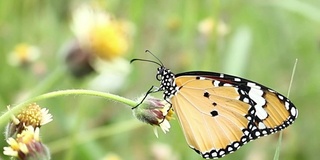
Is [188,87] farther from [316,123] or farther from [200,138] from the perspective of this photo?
[316,123]

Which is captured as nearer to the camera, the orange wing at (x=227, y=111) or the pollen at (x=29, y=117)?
the pollen at (x=29, y=117)

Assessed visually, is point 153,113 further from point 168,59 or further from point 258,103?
point 168,59

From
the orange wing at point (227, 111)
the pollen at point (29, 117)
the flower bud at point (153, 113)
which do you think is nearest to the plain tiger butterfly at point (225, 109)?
the orange wing at point (227, 111)

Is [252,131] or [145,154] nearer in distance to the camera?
[252,131]

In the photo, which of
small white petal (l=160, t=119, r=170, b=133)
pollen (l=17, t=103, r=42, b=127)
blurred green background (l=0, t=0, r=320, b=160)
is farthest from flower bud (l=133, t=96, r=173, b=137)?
blurred green background (l=0, t=0, r=320, b=160)

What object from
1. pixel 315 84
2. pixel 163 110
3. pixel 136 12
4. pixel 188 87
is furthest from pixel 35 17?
pixel 163 110

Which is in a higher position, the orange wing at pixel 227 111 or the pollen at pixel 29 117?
the pollen at pixel 29 117

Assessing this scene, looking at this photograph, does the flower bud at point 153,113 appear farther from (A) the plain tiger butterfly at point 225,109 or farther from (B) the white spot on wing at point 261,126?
(B) the white spot on wing at point 261,126
